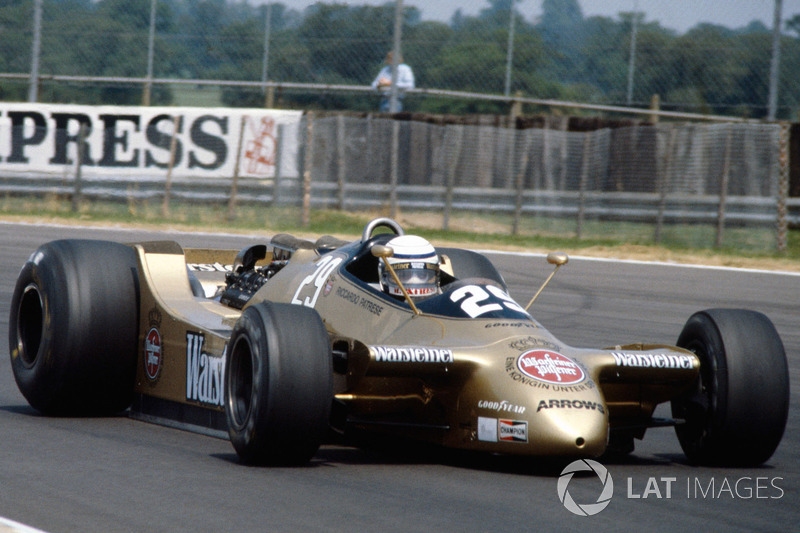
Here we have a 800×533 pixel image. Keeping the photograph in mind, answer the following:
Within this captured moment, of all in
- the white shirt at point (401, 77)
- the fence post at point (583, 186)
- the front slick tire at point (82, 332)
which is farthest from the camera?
the white shirt at point (401, 77)

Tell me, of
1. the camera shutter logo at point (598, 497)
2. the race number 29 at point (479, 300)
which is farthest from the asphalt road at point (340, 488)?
the race number 29 at point (479, 300)

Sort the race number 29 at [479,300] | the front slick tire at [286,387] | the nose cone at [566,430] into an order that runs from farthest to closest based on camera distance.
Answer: the race number 29 at [479,300] → the front slick tire at [286,387] → the nose cone at [566,430]

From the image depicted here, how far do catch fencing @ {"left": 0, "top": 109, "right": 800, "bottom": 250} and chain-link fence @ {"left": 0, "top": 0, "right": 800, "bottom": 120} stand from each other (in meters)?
1.00

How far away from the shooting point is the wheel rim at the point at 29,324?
679 centimetres

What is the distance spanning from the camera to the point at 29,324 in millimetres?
6926

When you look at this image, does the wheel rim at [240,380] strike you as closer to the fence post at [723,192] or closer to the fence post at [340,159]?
the fence post at [723,192]

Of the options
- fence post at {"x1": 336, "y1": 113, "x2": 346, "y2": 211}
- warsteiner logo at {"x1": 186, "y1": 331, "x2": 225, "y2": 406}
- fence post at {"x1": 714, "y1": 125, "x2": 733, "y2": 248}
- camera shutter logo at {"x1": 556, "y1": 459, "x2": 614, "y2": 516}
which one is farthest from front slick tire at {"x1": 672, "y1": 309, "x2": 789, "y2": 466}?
fence post at {"x1": 336, "y1": 113, "x2": 346, "y2": 211}

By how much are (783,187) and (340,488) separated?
13245 mm

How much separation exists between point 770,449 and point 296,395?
2252mm

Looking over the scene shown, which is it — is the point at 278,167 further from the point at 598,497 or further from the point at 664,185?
the point at 598,497

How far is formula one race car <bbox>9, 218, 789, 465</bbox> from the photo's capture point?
4922mm

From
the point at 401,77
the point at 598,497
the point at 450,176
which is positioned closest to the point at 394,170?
the point at 450,176

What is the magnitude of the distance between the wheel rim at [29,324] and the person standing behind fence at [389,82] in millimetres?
13131

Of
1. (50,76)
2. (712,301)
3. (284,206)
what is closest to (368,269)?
(712,301)
